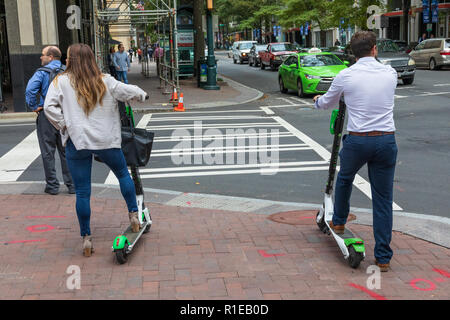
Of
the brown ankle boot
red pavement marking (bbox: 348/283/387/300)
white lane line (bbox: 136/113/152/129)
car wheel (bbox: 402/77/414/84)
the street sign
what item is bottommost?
red pavement marking (bbox: 348/283/387/300)

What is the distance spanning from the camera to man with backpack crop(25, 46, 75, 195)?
6855 mm

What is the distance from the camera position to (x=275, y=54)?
36.5 m

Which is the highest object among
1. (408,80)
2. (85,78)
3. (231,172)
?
(85,78)

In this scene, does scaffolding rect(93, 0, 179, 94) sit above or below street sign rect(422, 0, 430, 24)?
below

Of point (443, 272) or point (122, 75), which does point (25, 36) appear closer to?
point (122, 75)

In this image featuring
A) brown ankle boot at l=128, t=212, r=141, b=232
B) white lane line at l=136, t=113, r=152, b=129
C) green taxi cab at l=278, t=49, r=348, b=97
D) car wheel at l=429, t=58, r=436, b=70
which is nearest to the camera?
brown ankle boot at l=128, t=212, r=141, b=232

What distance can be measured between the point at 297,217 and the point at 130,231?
1911 mm

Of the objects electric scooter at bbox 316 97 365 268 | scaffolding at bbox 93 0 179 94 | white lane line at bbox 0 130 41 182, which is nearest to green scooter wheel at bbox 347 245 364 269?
electric scooter at bbox 316 97 365 268

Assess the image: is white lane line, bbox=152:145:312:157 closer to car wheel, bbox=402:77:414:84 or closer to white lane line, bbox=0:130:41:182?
white lane line, bbox=0:130:41:182

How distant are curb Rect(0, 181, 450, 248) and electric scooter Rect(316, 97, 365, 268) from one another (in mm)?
710

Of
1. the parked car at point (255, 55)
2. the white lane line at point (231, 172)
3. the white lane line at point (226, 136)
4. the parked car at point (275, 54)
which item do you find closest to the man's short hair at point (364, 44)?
the white lane line at point (231, 172)

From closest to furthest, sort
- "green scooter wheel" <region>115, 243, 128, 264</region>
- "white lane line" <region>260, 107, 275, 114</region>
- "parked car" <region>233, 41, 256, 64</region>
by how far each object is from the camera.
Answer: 1. "green scooter wheel" <region>115, 243, 128, 264</region>
2. "white lane line" <region>260, 107, 275, 114</region>
3. "parked car" <region>233, 41, 256, 64</region>

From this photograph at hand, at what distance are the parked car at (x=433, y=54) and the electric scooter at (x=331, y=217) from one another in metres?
27.7

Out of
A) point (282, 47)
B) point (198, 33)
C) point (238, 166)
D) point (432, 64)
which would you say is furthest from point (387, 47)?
point (238, 166)
